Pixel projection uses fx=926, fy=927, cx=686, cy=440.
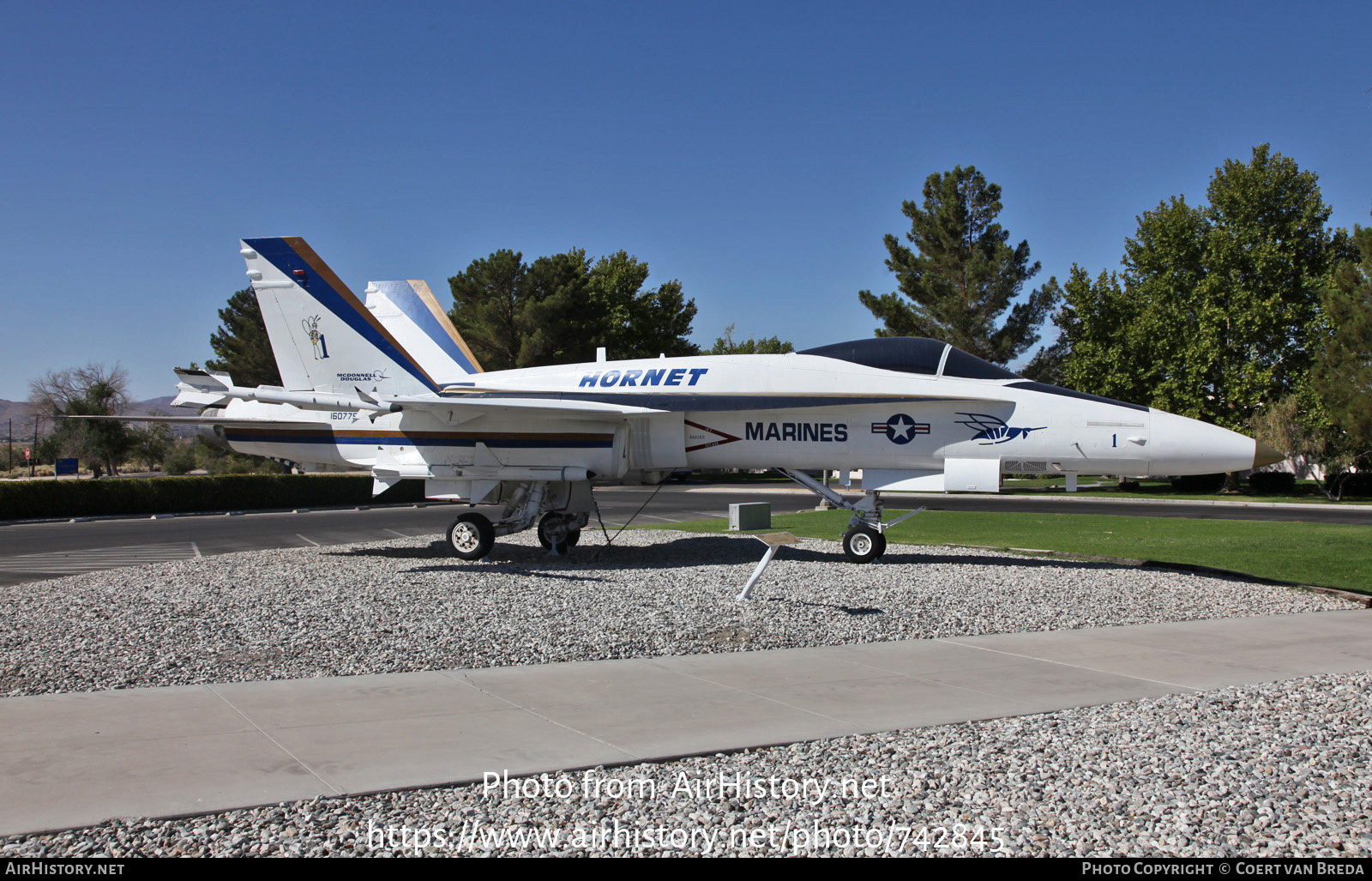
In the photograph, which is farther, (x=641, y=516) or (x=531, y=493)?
(x=641, y=516)

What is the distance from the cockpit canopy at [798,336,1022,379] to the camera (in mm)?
12648

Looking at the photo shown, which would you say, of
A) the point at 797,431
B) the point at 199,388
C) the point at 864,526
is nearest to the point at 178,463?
the point at 199,388

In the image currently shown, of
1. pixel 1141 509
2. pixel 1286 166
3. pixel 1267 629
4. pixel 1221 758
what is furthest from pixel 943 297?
pixel 1221 758

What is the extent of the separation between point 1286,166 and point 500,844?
51442mm

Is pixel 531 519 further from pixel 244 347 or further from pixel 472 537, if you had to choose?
pixel 244 347

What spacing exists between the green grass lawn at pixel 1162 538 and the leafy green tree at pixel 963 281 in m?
26.3

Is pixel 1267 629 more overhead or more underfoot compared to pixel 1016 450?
A: more underfoot

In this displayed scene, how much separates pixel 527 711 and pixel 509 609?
327cm

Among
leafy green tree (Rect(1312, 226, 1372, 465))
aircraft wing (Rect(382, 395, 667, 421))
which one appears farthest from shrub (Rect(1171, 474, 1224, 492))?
aircraft wing (Rect(382, 395, 667, 421))

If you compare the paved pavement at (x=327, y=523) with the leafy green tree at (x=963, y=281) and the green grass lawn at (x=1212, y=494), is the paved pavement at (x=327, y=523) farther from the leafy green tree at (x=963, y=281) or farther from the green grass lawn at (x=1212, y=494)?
the leafy green tree at (x=963, y=281)

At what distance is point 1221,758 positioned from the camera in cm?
463

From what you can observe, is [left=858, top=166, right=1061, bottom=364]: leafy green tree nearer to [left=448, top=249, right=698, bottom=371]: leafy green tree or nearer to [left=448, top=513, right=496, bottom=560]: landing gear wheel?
[left=448, top=249, right=698, bottom=371]: leafy green tree
